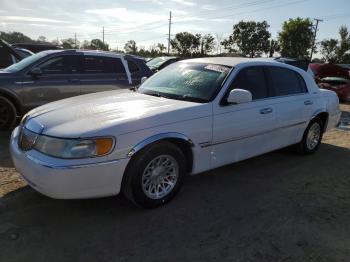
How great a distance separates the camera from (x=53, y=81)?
24.8ft

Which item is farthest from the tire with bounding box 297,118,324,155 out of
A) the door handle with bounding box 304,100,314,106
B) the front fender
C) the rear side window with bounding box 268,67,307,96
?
the front fender

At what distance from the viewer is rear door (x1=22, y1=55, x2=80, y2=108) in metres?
7.35

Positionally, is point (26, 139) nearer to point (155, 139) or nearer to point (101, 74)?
point (155, 139)

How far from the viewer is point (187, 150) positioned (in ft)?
14.0

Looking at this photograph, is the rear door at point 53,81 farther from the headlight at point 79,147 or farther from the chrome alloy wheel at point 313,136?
the chrome alloy wheel at point 313,136

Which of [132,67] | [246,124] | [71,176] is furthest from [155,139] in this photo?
[132,67]

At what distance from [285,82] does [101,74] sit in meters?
4.12

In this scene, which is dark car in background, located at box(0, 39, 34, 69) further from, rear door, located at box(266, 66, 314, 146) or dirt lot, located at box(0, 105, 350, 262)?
rear door, located at box(266, 66, 314, 146)

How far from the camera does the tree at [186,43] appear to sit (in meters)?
62.0

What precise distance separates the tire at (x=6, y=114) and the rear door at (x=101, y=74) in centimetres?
141

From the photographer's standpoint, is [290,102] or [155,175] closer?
[155,175]

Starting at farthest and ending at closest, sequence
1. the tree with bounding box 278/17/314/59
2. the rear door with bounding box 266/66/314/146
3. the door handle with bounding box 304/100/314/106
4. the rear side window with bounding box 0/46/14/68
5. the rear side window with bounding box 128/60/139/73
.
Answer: the tree with bounding box 278/17/314/59 → the rear side window with bounding box 0/46/14/68 → the rear side window with bounding box 128/60/139/73 → the door handle with bounding box 304/100/314/106 → the rear door with bounding box 266/66/314/146

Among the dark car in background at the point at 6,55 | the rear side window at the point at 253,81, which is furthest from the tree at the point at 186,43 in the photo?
the rear side window at the point at 253,81

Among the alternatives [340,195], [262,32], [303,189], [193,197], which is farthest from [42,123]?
[262,32]
